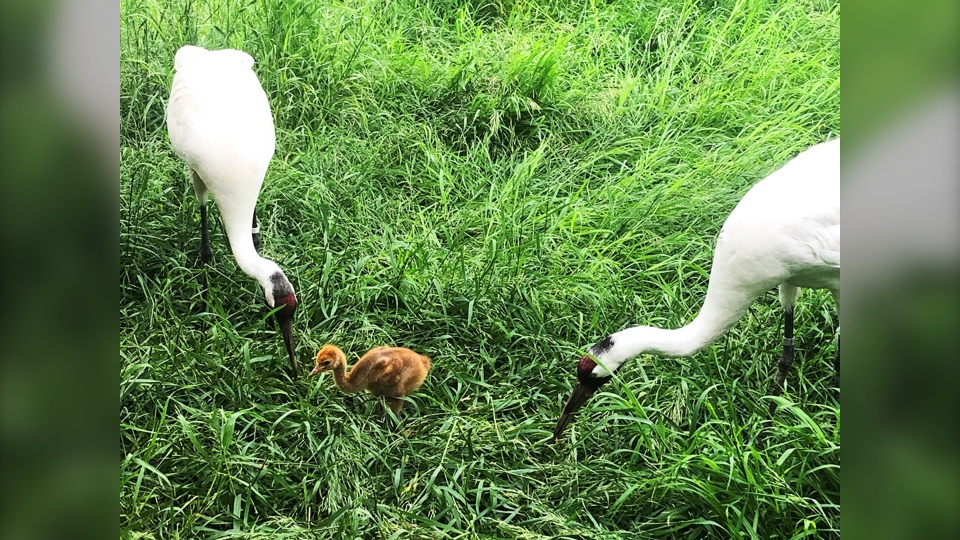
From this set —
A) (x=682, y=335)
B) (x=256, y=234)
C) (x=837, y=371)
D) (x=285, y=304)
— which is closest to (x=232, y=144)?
(x=256, y=234)

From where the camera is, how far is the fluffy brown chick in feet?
7.04

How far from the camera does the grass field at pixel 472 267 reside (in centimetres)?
211

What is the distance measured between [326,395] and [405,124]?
0.78 metres

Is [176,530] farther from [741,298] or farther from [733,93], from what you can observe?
[733,93]

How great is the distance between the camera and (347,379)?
2176 mm

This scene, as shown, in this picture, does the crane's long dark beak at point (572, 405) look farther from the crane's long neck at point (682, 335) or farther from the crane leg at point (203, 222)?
the crane leg at point (203, 222)

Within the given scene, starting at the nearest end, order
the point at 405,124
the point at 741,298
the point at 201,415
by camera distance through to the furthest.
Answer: the point at 741,298, the point at 201,415, the point at 405,124

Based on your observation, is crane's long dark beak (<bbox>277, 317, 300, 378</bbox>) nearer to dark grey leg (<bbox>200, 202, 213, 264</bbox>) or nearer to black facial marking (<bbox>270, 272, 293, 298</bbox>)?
black facial marking (<bbox>270, 272, 293, 298</bbox>)

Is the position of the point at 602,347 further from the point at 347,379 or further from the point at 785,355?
the point at 347,379

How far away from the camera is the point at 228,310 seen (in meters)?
2.38

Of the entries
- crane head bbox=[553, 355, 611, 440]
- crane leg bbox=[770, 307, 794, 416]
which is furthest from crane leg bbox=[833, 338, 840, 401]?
crane head bbox=[553, 355, 611, 440]

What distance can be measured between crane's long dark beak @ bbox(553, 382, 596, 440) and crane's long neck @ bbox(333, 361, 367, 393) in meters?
0.51
